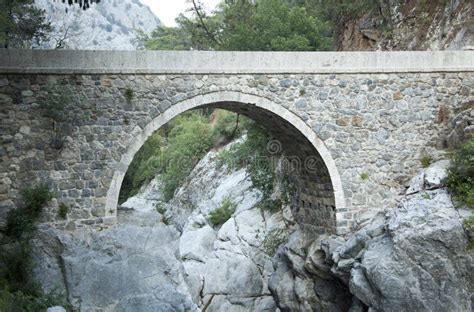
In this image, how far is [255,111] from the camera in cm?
1148

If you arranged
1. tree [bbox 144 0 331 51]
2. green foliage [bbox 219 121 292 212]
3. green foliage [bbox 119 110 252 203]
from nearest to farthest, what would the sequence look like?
green foliage [bbox 219 121 292 212] < tree [bbox 144 0 331 51] < green foliage [bbox 119 110 252 203]

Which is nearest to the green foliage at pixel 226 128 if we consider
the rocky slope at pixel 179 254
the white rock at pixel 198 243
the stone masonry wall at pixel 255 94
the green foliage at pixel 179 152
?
the green foliage at pixel 179 152

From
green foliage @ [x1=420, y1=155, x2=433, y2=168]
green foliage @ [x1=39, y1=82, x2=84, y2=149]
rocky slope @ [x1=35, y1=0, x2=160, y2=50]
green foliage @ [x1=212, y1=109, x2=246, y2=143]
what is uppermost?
rocky slope @ [x1=35, y1=0, x2=160, y2=50]

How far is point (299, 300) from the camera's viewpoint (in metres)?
12.6

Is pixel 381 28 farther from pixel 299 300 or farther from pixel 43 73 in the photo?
pixel 43 73

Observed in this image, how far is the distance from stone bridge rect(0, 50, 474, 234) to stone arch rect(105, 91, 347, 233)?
0.02 m

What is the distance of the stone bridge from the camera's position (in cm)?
938

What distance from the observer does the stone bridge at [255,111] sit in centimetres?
938

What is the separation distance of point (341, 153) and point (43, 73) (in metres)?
6.80

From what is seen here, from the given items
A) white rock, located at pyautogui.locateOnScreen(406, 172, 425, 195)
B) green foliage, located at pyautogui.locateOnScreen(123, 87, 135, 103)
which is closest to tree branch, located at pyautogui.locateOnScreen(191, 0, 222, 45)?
green foliage, located at pyautogui.locateOnScreen(123, 87, 135, 103)

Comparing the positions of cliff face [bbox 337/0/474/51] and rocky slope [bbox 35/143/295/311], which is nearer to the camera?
rocky slope [bbox 35/143/295/311]

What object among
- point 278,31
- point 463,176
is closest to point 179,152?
point 278,31

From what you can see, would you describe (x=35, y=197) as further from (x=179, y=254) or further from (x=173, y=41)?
(x=173, y=41)

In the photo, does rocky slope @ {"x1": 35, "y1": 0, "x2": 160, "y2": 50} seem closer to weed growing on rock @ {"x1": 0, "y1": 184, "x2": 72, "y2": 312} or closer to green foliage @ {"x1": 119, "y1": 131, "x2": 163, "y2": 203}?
green foliage @ {"x1": 119, "y1": 131, "x2": 163, "y2": 203}
